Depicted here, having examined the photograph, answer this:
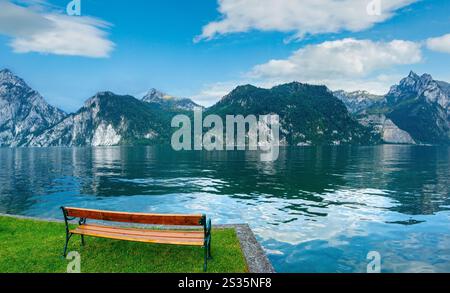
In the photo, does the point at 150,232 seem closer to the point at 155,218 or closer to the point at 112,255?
the point at 155,218

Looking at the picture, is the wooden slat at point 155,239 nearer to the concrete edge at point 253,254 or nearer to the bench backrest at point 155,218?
the bench backrest at point 155,218

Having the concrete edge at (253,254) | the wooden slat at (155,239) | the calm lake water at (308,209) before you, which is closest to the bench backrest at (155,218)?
the wooden slat at (155,239)

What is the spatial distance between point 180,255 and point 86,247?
413cm

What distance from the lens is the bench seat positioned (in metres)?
11.5

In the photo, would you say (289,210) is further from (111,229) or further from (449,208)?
(111,229)

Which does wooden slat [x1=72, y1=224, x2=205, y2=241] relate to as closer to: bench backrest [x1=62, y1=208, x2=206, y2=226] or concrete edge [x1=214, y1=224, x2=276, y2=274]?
bench backrest [x1=62, y1=208, x2=206, y2=226]

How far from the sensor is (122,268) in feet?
38.0

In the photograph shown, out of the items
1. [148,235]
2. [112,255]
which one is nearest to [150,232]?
[148,235]

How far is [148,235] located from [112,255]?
200 centimetres

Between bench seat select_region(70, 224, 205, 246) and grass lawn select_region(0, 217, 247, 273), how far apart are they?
3.22ft

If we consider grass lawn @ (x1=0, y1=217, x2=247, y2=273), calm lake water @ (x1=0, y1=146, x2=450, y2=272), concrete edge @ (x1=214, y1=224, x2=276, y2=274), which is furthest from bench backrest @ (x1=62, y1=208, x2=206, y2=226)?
calm lake water @ (x1=0, y1=146, x2=450, y2=272)

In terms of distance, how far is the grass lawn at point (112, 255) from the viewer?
1159 cm

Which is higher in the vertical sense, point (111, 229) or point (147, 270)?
point (111, 229)
